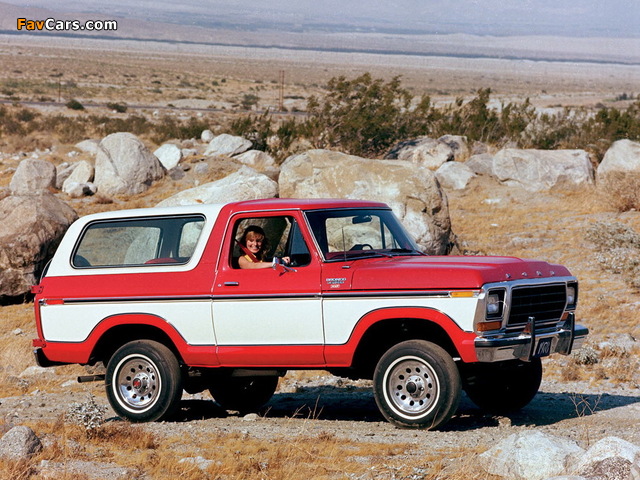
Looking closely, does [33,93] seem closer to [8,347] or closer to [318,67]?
[8,347]

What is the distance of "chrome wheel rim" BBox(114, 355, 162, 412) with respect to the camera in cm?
941

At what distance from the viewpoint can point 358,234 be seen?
360 inches

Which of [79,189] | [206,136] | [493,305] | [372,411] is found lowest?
[372,411]

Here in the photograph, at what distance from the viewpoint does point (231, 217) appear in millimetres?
9211

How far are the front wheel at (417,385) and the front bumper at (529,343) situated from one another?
1.17 ft

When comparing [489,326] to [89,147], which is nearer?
[489,326]

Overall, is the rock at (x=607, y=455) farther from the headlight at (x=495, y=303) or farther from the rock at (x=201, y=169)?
the rock at (x=201, y=169)

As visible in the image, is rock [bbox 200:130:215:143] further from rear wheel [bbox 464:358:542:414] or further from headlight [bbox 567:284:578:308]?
headlight [bbox 567:284:578:308]

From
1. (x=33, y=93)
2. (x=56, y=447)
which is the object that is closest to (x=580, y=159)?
(x=56, y=447)

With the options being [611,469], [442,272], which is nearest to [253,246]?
[442,272]

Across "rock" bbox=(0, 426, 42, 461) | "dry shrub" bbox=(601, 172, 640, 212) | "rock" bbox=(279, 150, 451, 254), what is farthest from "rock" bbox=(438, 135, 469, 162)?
"rock" bbox=(0, 426, 42, 461)

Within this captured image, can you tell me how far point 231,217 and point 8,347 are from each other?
791 cm

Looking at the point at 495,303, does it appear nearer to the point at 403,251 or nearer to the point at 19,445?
the point at 403,251

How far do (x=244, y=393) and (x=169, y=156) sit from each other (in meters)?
19.7
